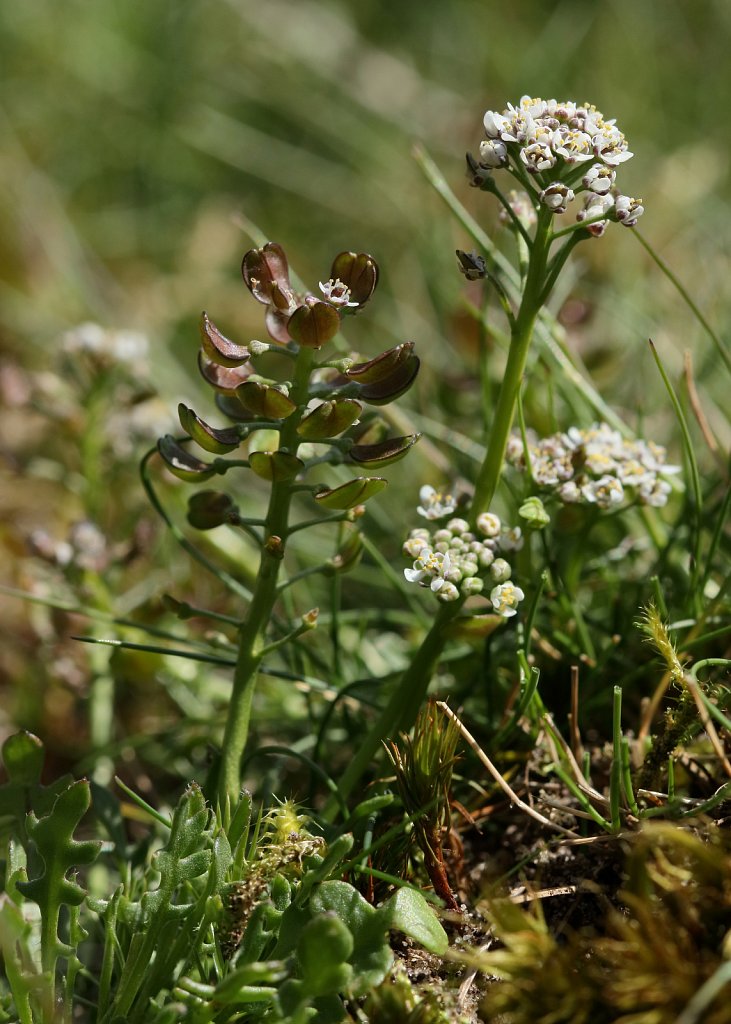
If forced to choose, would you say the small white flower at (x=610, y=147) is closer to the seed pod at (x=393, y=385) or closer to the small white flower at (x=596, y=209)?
the small white flower at (x=596, y=209)

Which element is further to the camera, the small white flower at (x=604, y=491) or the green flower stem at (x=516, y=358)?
the small white flower at (x=604, y=491)

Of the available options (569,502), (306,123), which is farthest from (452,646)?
(306,123)

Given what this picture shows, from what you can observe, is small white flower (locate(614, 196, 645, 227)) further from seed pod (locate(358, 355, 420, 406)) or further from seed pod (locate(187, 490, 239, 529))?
seed pod (locate(187, 490, 239, 529))

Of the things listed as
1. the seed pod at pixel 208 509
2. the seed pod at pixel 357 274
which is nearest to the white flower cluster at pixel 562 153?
the seed pod at pixel 357 274

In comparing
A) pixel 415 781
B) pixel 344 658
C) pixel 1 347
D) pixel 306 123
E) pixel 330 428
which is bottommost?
pixel 415 781

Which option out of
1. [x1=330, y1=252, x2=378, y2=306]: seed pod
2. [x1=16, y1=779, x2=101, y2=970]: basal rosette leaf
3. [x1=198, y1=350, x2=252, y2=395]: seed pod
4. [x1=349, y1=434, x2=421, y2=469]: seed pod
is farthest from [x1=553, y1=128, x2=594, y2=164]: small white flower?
[x1=16, y1=779, x2=101, y2=970]: basal rosette leaf

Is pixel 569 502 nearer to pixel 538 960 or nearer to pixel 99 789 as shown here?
pixel 538 960

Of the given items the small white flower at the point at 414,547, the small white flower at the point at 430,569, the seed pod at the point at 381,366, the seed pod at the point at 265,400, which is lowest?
the small white flower at the point at 430,569
